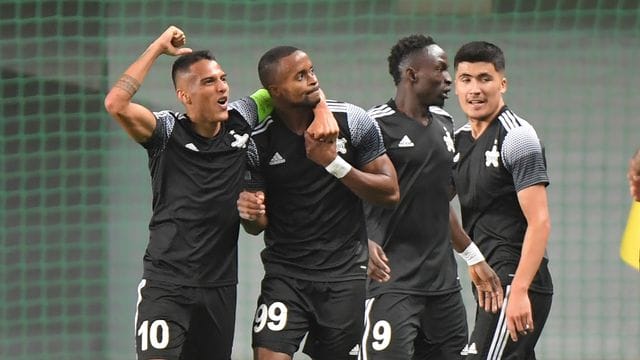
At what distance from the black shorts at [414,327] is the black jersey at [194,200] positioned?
2.55 feet

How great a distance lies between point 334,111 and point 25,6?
4514 millimetres

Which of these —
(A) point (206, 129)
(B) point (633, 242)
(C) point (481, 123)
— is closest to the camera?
(B) point (633, 242)

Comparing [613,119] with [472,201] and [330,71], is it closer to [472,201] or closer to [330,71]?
[330,71]

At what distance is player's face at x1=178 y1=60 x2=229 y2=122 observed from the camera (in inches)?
221

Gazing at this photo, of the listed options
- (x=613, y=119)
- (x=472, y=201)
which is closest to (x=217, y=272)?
(x=472, y=201)

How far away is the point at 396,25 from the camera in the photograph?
9695 millimetres

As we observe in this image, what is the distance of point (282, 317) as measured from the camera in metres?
5.50

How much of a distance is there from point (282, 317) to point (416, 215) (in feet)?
3.02

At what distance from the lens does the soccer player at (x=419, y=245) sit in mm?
5984

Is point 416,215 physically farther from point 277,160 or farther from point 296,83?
point 296,83

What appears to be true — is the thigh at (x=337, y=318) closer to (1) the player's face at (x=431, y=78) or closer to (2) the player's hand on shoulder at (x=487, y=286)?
(2) the player's hand on shoulder at (x=487, y=286)

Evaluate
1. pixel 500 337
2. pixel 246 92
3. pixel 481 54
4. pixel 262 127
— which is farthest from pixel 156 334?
pixel 246 92

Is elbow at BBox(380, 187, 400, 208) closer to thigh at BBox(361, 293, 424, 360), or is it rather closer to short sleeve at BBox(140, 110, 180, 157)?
thigh at BBox(361, 293, 424, 360)

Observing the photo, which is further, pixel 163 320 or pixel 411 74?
pixel 411 74
